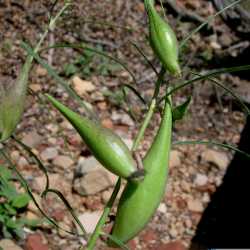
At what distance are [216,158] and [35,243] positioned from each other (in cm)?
87

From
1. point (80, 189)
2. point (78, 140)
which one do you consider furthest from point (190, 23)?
point (80, 189)

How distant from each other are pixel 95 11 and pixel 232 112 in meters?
0.83

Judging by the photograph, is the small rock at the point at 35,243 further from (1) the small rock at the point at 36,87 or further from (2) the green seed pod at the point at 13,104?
(2) the green seed pod at the point at 13,104

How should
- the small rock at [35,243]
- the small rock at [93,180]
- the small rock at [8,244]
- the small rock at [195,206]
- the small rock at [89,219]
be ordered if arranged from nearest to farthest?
the small rock at [8,244] → the small rock at [35,243] → the small rock at [89,219] → the small rock at [93,180] → the small rock at [195,206]

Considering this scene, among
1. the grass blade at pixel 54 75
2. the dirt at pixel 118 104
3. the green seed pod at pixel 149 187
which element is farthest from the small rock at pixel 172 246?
the grass blade at pixel 54 75

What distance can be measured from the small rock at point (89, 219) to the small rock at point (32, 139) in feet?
1.26

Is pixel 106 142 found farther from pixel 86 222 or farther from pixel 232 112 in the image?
pixel 232 112

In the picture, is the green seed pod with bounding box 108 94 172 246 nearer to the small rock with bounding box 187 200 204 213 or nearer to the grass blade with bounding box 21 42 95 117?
the grass blade with bounding box 21 42 95 117

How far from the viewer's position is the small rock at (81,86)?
2.55m

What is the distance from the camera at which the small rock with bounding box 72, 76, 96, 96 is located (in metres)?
2.55

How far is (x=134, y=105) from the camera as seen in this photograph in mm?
2578

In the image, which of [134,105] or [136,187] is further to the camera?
[134,105]

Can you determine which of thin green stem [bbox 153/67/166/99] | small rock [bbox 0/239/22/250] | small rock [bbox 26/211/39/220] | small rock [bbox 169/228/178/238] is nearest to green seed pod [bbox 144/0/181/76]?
thin green stem [bbox 153/67/166/99]

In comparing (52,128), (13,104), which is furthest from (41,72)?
(13,104)
